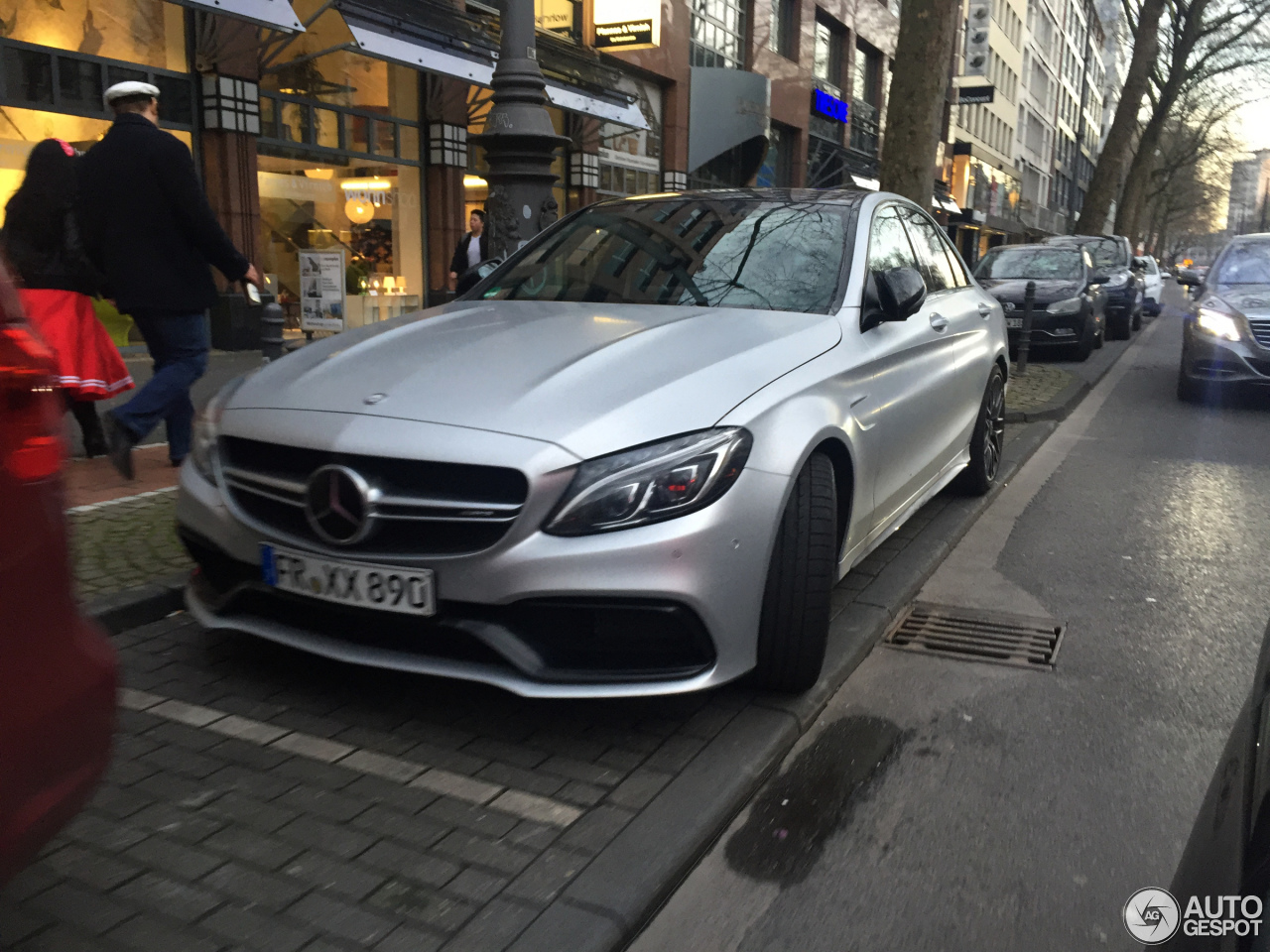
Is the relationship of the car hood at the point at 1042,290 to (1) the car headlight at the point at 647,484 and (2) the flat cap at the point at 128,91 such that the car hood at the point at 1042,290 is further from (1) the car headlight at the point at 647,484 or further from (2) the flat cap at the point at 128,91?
(1) the car headlight at the point at 647,484

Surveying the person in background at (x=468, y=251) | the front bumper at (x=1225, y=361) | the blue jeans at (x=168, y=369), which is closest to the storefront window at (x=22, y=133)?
the person in background at (x=468, y=251)

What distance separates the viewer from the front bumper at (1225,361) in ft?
32.8

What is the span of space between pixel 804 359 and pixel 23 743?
2444 millimetres

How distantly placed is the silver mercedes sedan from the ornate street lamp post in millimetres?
2466

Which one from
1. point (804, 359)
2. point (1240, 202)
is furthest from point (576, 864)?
point (1240, 202)

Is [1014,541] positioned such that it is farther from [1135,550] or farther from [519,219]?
[519,219]

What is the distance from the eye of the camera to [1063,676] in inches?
153

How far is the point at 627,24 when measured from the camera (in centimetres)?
1916

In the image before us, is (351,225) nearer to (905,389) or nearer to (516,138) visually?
(516,138)

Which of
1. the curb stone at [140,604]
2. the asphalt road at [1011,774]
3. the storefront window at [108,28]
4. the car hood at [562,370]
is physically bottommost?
the asphalt road at [1011,774]

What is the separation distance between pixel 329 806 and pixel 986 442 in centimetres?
460

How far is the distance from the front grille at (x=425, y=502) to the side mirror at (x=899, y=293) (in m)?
1.83

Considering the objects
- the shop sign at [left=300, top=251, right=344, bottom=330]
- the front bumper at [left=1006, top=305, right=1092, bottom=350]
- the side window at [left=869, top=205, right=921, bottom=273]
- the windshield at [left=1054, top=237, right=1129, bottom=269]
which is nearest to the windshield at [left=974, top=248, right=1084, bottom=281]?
the front bumper at [left=1006, top=305, right=1092, bottom=350]

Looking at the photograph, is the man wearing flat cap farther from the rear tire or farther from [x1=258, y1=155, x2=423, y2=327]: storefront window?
[x1=258, y1=155, x2=423, y2=327]: storefront window
